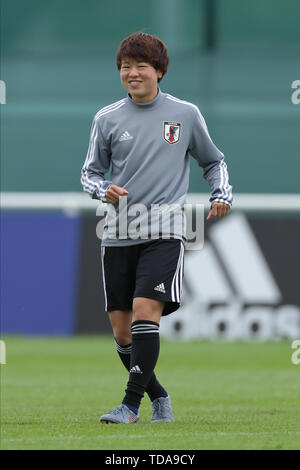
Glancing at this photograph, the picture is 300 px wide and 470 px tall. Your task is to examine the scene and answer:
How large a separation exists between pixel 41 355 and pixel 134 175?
611 cm

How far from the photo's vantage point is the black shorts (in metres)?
5.84

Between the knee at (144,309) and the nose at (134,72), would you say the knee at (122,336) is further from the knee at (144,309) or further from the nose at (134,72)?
the nose at (134,72)

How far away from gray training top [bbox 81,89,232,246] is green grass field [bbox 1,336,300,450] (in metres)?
1.06

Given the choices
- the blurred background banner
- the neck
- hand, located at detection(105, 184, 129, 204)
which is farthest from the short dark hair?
the blurred background banner

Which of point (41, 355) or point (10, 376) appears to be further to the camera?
point (41, 355)

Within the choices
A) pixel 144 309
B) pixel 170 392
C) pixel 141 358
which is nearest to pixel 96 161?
pixel 144 309

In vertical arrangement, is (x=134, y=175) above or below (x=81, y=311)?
above

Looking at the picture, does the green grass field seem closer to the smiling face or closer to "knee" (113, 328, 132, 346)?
"knee" (113, 328, 132, 346)

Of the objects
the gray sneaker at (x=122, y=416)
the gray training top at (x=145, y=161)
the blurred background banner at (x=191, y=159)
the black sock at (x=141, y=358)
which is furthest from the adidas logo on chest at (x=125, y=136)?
the blurred background banner at (x=191, y=159)

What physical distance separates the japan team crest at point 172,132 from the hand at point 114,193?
1.43ft

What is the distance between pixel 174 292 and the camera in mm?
5895
